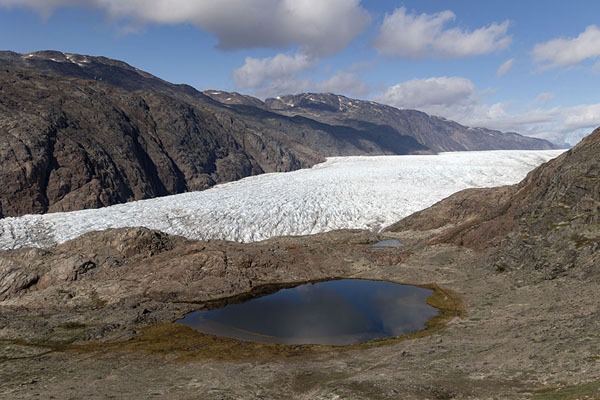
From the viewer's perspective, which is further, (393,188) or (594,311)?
(393,188)

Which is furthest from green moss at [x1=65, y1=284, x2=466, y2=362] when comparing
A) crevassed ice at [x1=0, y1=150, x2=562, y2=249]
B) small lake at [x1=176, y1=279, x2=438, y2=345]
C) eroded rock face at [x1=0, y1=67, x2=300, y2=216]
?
eroded rock face at [x1=0, y1=67, x2=300, y2=216]

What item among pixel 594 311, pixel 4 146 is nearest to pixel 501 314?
pixel 594 311

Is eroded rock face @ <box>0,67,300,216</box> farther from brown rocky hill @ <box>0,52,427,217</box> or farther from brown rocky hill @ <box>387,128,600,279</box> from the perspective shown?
brown rocky hill @ <box>387,128,600,279</box>

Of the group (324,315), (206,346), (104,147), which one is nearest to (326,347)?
(324,315)

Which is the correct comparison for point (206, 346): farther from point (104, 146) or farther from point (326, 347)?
point (104, 146)

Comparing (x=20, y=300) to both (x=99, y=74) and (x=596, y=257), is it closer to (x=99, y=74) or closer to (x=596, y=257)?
(x=596, y=257)

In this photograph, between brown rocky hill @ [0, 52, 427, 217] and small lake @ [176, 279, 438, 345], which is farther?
brown rocky hill @ [0, 52, 427, 217]

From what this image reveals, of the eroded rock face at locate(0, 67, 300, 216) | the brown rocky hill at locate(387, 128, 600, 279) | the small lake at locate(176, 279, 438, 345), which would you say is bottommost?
the small lake at locate(176, 279, 438, 345)
